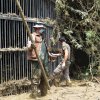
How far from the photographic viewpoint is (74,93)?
1106 centimetres

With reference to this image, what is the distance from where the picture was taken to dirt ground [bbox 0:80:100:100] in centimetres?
1021

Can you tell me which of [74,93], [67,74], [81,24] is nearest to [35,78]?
[74,93]

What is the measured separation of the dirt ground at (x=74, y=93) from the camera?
33.5 feet

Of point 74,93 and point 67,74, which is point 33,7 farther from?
point 74,93

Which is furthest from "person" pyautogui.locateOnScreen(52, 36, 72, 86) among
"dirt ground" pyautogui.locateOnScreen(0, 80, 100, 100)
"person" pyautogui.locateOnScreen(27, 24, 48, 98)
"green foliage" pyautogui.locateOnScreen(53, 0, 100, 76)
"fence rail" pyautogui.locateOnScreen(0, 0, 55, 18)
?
"person" pyautogui.locateOnScreen(27, 24, 48, 98)

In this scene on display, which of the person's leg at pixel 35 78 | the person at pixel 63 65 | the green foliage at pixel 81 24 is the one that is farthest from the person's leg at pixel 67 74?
the person's leg at pixel 35 78

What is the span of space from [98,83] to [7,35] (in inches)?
161

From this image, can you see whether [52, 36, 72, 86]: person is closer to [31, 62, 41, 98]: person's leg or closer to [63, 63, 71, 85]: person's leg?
[63, 63, 71, 85]: person's leg

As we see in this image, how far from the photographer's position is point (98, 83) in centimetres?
1302

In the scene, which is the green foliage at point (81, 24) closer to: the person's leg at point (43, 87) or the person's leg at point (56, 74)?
the person's leg at point (56, 74)

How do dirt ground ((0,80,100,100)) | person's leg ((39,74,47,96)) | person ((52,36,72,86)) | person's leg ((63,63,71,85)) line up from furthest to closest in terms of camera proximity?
person's leg ((63,63,71,85)) < person ((52,36,72,86)) < person's leg ((39,74,47,96)) < dirt ground ((0,80,100,100))

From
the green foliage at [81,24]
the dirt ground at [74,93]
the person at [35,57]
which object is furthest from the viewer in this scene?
the green foliage at [81,24]

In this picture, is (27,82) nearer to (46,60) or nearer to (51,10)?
(46,60)

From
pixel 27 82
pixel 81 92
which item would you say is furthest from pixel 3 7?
pixel 81 92
